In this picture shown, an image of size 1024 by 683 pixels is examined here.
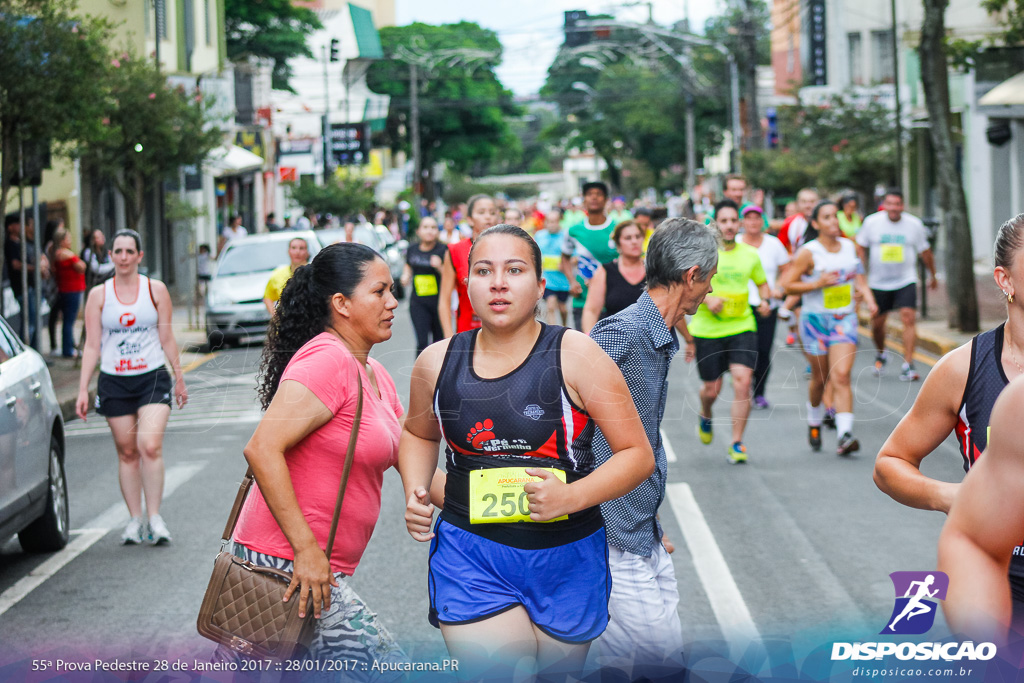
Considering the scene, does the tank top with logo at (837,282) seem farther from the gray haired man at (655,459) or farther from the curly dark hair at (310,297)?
the curly dark hair at (310,297)

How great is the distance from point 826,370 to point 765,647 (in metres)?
5.73

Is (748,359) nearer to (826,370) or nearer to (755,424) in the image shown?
(826,370)

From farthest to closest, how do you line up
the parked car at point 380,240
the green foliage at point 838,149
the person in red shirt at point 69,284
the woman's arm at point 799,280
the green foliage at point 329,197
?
the green foliage at point 329,197 < the green foliage at point 838,149 < the parked car at point 380,240 < the person in red shirt at point 69,284 < the woman's arm at point 799,280

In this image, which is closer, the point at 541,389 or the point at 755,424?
the point at 541,389

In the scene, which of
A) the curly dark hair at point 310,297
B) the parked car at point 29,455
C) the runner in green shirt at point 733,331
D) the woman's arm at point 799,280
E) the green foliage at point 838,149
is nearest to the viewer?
the curly dark hair at point 310,297

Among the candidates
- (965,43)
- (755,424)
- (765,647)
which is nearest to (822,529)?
(765,647)

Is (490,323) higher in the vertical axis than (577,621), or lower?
higher

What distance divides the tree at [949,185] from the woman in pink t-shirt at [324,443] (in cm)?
1346

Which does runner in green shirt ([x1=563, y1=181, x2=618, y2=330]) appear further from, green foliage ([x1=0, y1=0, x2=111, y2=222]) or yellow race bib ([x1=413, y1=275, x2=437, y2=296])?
green foliage ([x1=0, y1=0, x2=111, y2=222])

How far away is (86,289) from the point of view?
18.4 m

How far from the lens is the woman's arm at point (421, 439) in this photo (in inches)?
130

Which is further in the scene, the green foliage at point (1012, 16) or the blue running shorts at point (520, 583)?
the green foliage at point (1012, 16)

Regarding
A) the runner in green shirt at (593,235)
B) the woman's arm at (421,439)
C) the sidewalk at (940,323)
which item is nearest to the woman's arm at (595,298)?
the runner in green shirt at (593,235)

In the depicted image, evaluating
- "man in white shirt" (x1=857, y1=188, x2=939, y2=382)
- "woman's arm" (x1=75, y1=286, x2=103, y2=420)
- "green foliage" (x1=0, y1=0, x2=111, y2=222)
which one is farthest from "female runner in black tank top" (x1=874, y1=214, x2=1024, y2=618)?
"green foliage" (x1=0, y1=0, x2=111, y2=222)
